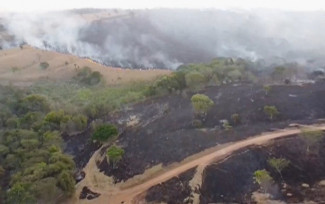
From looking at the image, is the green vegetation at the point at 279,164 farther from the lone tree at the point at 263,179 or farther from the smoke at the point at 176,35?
the smoke at the point at 176,35

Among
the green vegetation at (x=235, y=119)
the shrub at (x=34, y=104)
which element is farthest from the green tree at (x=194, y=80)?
the shrub at (x=34, y=104)

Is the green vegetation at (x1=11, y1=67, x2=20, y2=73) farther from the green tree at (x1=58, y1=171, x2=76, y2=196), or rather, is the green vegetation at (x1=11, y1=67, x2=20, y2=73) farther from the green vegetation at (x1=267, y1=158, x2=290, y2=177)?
the green vegetation at (x1=267, y1=158, x2=290, y2=177)

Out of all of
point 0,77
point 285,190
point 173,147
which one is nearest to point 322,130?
point 285,190

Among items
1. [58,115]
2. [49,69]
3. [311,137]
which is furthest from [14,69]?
[311,137]

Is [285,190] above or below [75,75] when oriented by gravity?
above

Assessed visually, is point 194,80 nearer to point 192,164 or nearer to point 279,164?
point 192,164

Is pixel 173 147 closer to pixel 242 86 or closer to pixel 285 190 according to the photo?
pixel 285 190
